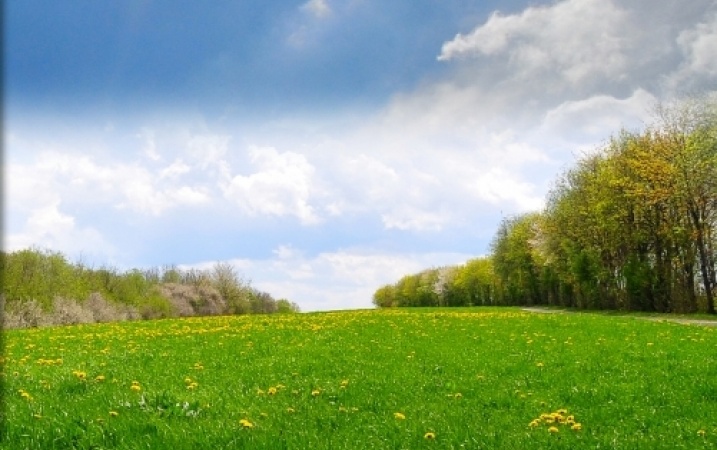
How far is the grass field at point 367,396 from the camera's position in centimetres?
758

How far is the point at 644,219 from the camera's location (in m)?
53.2

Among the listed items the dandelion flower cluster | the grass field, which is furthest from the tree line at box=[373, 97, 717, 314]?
the dandelion flower cluster

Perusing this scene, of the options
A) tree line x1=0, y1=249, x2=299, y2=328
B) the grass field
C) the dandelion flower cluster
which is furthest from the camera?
tree line x1=0, y1=249, x2=299, y2=328

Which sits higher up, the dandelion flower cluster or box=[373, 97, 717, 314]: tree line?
box=[373, 97, 717, 314]: tree line

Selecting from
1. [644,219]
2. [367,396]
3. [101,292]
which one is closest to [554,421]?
[367,396]

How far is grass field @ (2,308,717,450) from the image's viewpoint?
24.9ft

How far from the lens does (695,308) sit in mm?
46656

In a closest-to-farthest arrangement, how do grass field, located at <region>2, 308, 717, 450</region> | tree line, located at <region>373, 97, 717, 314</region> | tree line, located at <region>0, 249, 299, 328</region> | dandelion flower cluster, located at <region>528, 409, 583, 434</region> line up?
grass field, located at <region>2, 308, 717, 450</region>, dandelion flower cluster, located at <region>528, 409, 583, 434</region>, tree line, located at <region>373, 97, 717, 314</region>, tree line, located at <region>0, 249, 299, 328</region>

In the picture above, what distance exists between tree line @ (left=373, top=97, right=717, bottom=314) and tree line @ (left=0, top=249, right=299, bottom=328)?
45.6m

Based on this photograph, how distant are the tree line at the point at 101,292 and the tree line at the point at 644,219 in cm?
4563

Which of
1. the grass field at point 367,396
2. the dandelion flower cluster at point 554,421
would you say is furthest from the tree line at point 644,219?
the dandelion flower cluster at point 554,421

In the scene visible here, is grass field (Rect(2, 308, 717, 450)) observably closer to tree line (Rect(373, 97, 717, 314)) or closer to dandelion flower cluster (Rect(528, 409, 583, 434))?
dandelion flower cluster (Rect(528, 409, 583, 434))

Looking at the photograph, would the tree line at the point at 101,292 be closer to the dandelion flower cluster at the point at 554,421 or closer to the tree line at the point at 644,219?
the dandelion flower cluster at the point at 554,421

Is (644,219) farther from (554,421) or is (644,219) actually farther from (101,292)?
(101,292)
